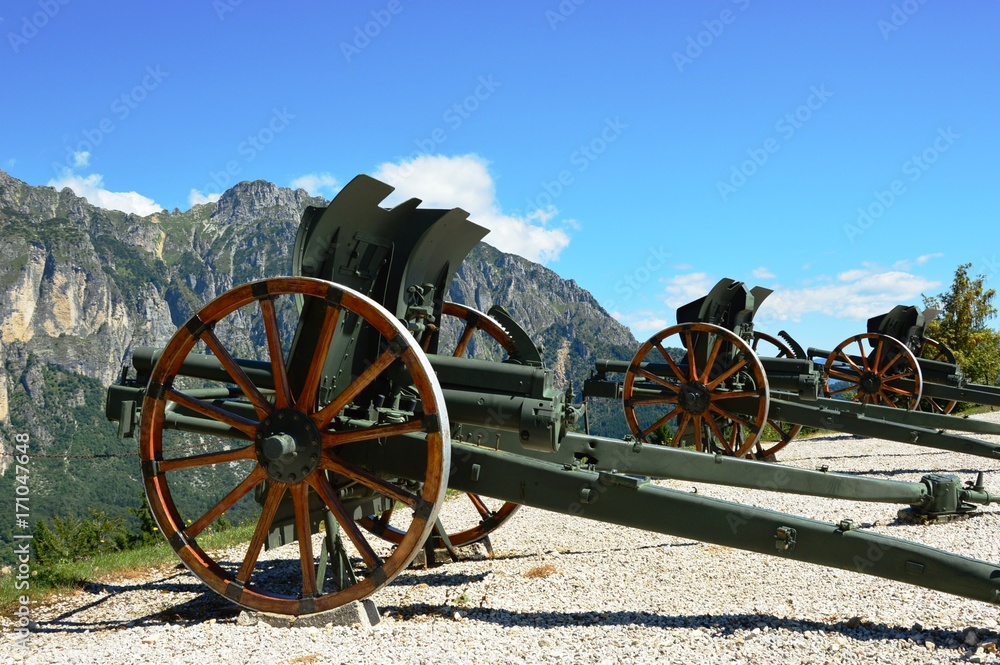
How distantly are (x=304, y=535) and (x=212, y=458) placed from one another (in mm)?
857

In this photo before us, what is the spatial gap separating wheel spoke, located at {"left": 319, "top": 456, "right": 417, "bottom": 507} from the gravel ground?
917 millimetres

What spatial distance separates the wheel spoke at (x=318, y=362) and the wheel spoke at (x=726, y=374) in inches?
293

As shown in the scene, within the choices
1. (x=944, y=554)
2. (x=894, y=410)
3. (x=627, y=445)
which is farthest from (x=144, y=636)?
(x=894, y=410)

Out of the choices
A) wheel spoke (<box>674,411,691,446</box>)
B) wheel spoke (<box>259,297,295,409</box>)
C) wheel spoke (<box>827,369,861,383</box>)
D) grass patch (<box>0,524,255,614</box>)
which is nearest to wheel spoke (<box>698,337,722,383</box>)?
wheel spoke (<box>674,411,691,446</box>)

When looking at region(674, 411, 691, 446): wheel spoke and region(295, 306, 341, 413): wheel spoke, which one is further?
region(674, 411, 691, 446): wheel spoke

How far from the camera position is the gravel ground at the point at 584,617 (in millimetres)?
4637

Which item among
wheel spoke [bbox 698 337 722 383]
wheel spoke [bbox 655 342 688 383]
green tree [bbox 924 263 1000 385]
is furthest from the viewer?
green tree [bbox 924 263 1000 385]

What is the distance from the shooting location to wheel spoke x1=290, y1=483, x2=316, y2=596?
5113 mm

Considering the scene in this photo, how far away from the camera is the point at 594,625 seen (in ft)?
17.4

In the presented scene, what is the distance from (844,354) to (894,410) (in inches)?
163

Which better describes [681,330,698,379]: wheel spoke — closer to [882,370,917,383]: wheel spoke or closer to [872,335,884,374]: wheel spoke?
[882,370,917,383]: wheel spoke

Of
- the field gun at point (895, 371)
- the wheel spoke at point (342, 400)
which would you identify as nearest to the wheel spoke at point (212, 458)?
the wheel spoke at point (342, 400)

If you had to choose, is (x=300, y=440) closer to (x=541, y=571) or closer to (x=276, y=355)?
(x=276, y=355)

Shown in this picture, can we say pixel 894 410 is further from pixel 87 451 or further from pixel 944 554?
pixel 87 451
